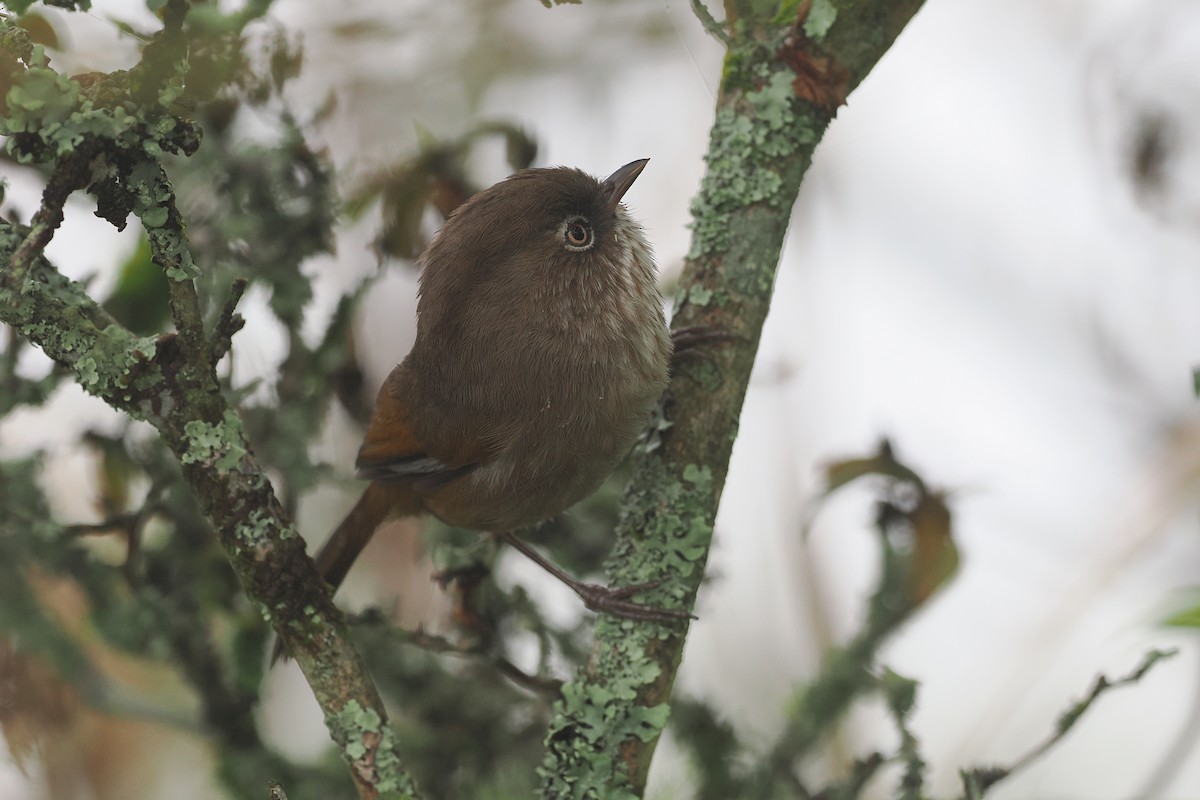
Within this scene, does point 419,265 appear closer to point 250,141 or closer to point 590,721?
point 250,141

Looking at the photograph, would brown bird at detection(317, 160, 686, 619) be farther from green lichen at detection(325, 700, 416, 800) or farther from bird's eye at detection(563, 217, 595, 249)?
green lichen at detection(325, 700, 416, 800)

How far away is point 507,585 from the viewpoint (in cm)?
303

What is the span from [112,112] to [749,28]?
1.23m

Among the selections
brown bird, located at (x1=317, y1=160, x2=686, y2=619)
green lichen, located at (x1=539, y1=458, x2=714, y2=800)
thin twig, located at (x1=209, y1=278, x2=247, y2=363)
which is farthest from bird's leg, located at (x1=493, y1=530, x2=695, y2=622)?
thin twig, located at (x1=209, y1=278, x2=247, y2=363)

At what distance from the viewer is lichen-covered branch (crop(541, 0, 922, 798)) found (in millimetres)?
2004

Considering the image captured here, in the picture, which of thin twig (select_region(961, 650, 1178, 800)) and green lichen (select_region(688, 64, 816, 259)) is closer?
thin twig (select_region(961, 650, 1178, 800))

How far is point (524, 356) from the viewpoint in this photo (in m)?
2.48

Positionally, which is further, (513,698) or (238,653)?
(513,698)

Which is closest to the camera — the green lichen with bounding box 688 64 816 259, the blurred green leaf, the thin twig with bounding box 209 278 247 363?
the thin twig with bounding box 209 278 247 363

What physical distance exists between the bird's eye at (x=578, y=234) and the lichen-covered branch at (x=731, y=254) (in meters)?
0.46

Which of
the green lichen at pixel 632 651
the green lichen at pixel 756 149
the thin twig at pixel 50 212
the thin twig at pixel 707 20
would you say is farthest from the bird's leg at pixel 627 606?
the thin twig at pixel 50 212

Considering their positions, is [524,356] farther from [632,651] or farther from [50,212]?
[50,212]

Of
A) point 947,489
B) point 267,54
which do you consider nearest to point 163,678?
point 267,54

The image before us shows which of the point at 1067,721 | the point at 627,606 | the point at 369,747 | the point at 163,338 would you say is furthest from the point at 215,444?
the point at 1067,721
